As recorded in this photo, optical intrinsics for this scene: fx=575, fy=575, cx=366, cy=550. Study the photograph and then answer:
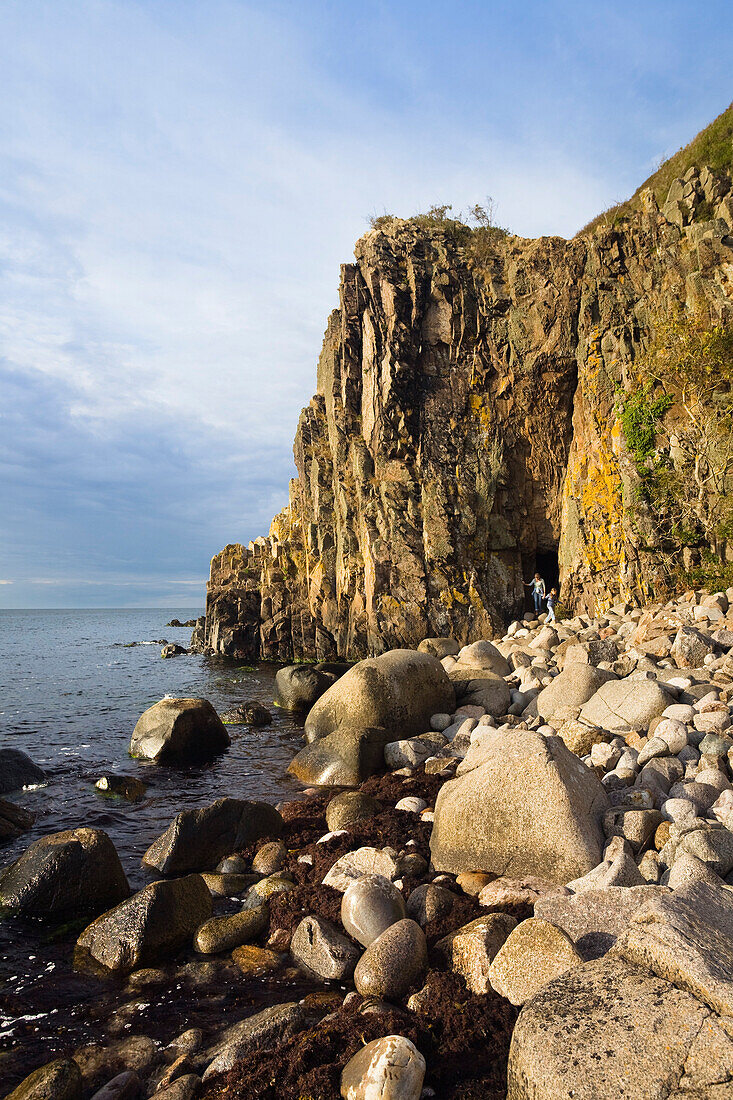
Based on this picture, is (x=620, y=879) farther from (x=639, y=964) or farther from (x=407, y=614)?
(x=407, y=614)

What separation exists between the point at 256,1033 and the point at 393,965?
4.31 feet

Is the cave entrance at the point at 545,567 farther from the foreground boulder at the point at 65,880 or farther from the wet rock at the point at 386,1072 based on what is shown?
the wet rock at the point at 386,1072

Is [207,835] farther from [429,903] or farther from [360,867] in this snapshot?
[429,903]

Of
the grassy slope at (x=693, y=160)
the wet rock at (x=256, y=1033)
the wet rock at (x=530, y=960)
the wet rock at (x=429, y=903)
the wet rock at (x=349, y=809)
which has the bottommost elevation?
the wet rock at (x=349, y=809)

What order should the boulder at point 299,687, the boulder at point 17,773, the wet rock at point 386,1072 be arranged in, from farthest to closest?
the boulder at point 299,687
the boulder at point 17,773
the wet rock at point 386,1072

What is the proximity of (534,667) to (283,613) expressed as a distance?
25788 millimetres

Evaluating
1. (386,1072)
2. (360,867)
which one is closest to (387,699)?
(360,867)

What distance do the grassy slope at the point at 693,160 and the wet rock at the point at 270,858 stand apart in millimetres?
34472

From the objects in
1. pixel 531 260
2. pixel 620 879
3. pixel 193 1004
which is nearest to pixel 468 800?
pixel 620 879

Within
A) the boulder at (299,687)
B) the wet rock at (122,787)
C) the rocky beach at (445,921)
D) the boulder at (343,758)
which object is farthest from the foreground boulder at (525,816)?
the boulder at (299,687)

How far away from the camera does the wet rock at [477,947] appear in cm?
504

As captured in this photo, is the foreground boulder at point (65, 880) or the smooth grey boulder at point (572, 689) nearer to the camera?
the foreground boulder at point (65, 880)

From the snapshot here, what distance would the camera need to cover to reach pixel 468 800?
750 centimetres

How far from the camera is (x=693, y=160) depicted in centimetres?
3042
